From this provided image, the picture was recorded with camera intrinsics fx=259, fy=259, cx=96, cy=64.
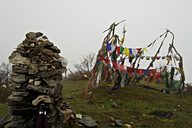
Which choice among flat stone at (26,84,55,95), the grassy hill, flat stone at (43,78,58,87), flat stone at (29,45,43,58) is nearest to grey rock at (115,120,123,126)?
the grassy hill

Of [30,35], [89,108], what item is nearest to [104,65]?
[89,108]

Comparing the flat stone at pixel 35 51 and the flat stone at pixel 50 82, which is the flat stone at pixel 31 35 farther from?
the flat stone at pixel 50 82

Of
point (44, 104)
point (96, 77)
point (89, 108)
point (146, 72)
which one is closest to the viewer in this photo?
point (44, 104)

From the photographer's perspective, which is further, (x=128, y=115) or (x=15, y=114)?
(x=128, y=115)

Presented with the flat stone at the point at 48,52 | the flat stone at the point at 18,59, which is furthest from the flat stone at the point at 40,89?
the flat stone at the point at 48,52

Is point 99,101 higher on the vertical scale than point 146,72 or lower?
lower

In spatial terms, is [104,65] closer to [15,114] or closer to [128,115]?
[128,115]

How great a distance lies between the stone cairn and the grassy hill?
2.54 metres

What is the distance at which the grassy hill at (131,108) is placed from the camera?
1135 cm

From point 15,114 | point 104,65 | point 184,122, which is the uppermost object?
point 104,65

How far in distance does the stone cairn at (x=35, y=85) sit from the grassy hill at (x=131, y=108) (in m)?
2.54

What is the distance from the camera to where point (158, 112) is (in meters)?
13.4

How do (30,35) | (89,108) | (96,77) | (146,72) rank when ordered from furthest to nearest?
(146,72), (96,77), (89,108), (30,35)

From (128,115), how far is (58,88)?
4515 mm
